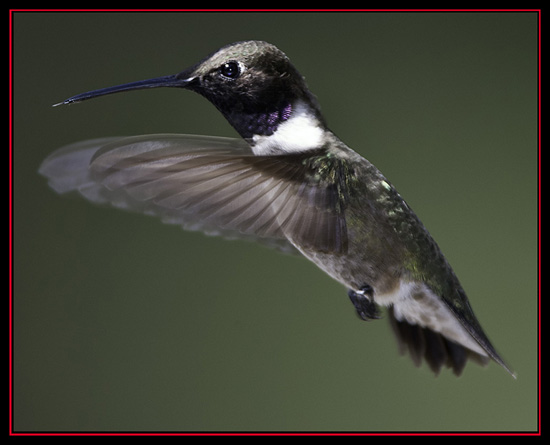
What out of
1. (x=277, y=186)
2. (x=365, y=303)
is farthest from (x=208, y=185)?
(x=365, y=303)

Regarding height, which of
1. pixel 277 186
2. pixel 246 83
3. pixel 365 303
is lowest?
pixel 365 303

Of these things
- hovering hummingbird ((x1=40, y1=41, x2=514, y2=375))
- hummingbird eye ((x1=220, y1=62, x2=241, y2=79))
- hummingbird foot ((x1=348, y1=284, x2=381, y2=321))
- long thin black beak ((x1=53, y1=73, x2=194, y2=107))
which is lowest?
hummingbird foot ((x1=348, y1=284, x2=381, y2=321))

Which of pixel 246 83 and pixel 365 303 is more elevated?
pixel 246 83

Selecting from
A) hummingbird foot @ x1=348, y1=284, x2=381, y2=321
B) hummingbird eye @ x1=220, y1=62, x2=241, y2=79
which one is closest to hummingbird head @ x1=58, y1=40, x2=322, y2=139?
hummingbird eye @ x1=220, y1=62, x2=241, y2=79

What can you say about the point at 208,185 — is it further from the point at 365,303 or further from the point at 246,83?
the point at 365,303

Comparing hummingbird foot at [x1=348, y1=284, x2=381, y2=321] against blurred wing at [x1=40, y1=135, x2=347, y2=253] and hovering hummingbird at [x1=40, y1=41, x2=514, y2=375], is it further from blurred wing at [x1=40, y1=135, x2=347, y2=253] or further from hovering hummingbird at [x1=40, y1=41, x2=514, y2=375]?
blurred wing at [x1=40, y1=135, x2=347, y2=253]

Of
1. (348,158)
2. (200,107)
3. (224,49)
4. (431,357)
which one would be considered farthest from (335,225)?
(200,107)

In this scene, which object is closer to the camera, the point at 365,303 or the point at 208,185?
the point at 208,185

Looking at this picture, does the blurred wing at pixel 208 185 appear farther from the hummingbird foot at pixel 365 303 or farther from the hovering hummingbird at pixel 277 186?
the hummingbird foot at pixel 365 303

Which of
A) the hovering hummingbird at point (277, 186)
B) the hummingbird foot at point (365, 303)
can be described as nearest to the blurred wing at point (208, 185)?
the hovering hummingbird at point (277, 186)
